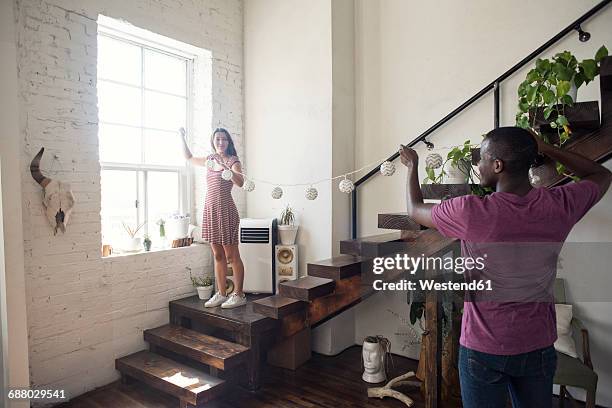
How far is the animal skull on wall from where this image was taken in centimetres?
248

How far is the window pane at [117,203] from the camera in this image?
9.95ft

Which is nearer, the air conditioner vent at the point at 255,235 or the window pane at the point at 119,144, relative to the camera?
the window pane at the point at 119,144

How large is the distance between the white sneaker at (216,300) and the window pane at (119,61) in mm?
1824

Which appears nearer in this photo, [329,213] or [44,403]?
[44,403]

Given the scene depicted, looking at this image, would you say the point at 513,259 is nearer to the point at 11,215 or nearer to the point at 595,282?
the point at 595,282

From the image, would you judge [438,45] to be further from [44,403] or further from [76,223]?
[44,403]

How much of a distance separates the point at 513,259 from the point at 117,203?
2832 millimetres

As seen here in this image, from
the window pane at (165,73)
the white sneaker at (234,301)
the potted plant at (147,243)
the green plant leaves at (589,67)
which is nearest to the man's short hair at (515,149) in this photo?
the green plant leaves at (589,67)

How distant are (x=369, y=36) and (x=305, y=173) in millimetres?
1303

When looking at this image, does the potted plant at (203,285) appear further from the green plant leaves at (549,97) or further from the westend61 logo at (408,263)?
the green plant leaves at (549,97)

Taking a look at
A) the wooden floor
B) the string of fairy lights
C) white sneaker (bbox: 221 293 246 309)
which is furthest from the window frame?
the wooden floor

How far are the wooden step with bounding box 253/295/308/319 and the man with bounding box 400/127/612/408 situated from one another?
147 centimetres

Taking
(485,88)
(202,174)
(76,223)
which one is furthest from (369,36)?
(76,223)

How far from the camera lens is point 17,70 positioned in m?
2.38
